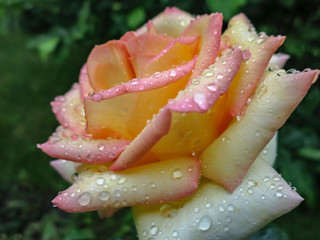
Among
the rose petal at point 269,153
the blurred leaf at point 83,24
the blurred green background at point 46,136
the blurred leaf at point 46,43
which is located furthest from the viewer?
the blurred leaf at point 46,43

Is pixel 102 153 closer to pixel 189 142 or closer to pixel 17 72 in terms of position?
pixel 189 142

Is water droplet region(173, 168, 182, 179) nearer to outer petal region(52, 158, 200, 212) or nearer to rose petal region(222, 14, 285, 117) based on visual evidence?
outer petal region(52, 158, 200, 212)

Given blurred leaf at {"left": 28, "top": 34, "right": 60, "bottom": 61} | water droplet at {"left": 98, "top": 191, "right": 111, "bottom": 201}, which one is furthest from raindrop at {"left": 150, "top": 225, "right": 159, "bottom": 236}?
blurred leaf at {"left": 28, "top": 34, "right": 60, "bottom": 61}

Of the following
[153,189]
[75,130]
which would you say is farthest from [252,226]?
[75,130]

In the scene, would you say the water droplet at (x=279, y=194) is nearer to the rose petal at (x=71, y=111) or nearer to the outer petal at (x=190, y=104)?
the outer petal at (x=190, y=104)

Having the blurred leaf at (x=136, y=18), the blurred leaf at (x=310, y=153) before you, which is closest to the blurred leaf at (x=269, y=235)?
the blurred leaf at (x=310, y=153)

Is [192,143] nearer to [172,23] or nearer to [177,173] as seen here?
[177,173]

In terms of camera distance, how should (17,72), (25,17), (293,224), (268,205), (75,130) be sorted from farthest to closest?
(17,72), (25,17), (293,224), (75,130), (268,205)
